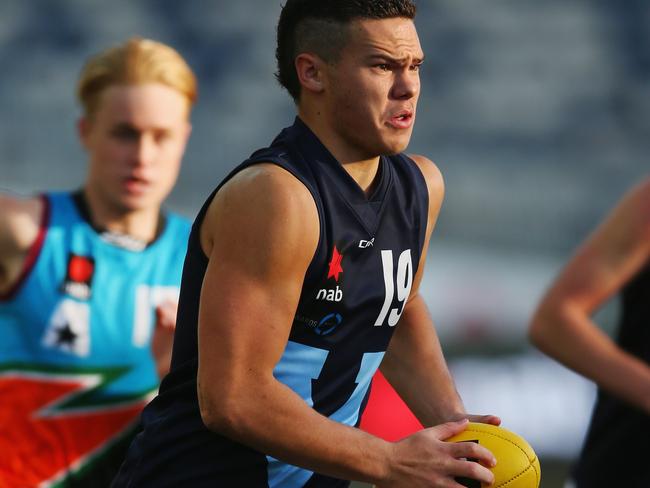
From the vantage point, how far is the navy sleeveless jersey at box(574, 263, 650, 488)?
4.04 meters

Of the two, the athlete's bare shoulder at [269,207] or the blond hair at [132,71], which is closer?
the athlete's bare shoulder at [269,207]

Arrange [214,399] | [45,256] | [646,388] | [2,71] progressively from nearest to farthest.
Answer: [214,399] < [646,388] < [45,256] < [2,71]

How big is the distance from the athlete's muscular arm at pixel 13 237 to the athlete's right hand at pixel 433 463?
247cm

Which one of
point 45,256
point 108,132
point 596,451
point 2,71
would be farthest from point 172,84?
point 2,71

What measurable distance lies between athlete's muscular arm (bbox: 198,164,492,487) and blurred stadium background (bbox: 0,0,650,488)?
353 inches

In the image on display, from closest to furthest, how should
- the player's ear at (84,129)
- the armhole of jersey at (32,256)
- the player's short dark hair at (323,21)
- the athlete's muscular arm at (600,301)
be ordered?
the player's short dark hair at (323,21) → the athlete's muscular arm at (600,301) → the armhole of jersey at (32,256) → the player's ear at (84,129)

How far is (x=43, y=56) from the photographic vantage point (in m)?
14.1

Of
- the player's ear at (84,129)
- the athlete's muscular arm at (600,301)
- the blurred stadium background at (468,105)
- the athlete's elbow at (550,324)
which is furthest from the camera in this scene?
the blurred stadium background at (468,105)

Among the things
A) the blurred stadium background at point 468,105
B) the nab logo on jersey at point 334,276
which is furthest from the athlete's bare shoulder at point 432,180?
the blurred stadium background at point 468,105

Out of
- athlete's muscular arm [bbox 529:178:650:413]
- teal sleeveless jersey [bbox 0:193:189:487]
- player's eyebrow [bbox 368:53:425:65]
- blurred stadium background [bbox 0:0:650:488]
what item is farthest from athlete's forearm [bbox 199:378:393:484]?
blurred stadium background [bbox 0:0:650:488]

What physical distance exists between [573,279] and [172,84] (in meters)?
2.07

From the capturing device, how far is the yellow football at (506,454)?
9.68 feet

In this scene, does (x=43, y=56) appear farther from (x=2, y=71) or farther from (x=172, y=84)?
(x=172, y=84)

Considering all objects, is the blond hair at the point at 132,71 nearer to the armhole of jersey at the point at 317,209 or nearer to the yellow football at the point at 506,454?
the armhole of jersey at the point at 317,209
